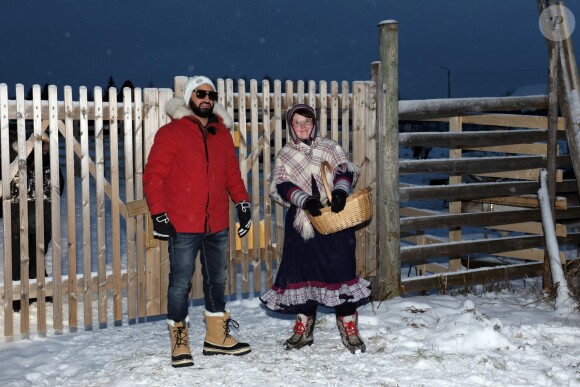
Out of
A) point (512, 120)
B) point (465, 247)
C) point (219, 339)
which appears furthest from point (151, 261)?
point (512, 120)

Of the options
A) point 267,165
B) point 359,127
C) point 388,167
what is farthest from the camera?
point 359,127

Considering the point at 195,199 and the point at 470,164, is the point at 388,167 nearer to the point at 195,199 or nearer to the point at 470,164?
the point at 470,164

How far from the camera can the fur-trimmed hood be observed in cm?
491

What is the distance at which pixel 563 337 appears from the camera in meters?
5.46

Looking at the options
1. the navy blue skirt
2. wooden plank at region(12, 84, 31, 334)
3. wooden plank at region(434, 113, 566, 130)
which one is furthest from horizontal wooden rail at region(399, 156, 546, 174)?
wooden plank at region(12, 84, 31, 334)

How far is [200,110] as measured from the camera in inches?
194

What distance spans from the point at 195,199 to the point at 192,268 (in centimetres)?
52

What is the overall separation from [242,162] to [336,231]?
5.66ft

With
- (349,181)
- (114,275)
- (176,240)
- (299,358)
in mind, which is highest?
(349,181)

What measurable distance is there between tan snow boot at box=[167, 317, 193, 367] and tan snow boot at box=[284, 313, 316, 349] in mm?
799

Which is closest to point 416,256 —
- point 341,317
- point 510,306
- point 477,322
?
point 510,306

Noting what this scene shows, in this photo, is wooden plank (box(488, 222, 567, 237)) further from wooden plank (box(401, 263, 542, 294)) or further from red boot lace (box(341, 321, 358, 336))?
red boot lace (box(341, 321, 358, 336))

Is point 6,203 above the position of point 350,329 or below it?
above

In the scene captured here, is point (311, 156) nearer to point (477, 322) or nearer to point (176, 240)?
point (176, 240)
